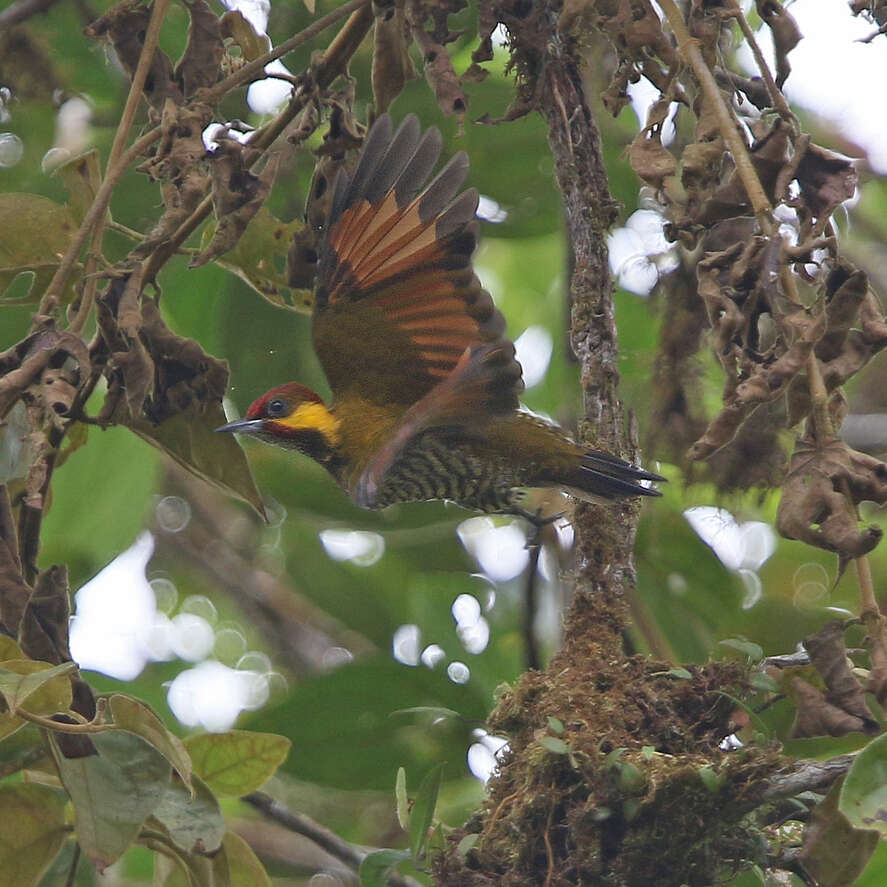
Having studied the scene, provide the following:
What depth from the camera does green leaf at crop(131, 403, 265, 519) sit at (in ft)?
6.46

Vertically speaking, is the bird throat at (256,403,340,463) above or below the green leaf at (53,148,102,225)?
below

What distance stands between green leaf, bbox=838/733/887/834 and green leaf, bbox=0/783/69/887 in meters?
0.93

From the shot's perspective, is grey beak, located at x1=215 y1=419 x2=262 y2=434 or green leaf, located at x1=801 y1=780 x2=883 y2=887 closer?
green leaf, located at x1=801 y1=780 x2=883 y2=887

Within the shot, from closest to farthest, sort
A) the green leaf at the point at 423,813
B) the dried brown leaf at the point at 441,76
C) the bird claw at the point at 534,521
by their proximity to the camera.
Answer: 1. the green leaf at the point at 423,813
2. the dried brown leaf at the point at 441,76
3. the bird claw at the point at 534,521

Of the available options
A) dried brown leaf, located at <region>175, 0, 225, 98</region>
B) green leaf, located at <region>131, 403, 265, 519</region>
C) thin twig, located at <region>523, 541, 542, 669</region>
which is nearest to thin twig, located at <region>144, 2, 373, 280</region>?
dried brown leaf, located at <region>175, 0, 225, 98</region>

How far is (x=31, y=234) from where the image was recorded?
2027 mm

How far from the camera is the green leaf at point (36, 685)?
1.34 metres

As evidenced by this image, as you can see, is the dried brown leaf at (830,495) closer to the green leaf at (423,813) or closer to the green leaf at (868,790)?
the green leaf at (868,790)

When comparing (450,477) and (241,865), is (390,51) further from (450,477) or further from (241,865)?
(241,865)

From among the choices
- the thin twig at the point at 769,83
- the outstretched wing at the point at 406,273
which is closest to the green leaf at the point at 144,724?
the outstretched wing at the point at 406,273

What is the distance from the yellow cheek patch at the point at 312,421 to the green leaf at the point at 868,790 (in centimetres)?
152

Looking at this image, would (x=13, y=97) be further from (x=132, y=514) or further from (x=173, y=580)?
(x=173, y=580)

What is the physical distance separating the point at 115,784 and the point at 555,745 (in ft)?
1.79

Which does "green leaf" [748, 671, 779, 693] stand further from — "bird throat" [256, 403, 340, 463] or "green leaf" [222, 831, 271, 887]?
"bird throat" [256, 403, 340, 463]
